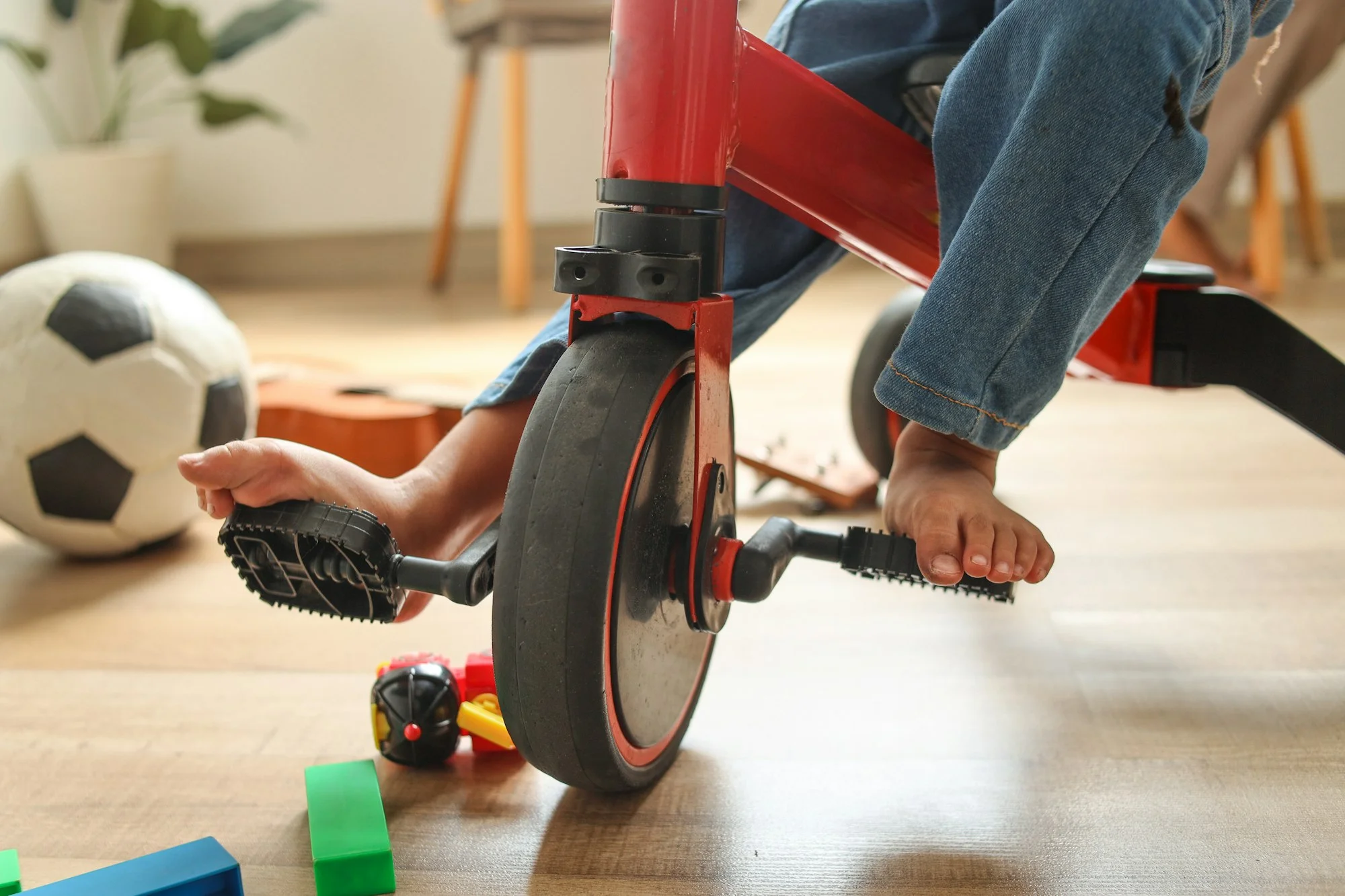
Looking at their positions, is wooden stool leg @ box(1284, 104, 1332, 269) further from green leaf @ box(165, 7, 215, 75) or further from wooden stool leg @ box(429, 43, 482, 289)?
green leaf @ box(165, 7, 215, 75)

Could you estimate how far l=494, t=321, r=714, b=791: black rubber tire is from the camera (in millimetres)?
537

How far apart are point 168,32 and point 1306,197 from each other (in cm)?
230

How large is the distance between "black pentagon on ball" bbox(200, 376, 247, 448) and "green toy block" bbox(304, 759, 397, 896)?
0.48m

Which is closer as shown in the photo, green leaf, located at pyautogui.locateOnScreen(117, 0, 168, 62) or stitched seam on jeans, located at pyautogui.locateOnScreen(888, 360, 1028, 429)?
stitched seam on jeans, located at pyautogui.locateOnScreen(888, 360, 1028, 429)

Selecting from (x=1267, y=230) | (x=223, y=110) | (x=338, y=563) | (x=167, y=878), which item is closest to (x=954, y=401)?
(x=338, y=563)

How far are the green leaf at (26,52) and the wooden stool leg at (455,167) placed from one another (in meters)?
0.77

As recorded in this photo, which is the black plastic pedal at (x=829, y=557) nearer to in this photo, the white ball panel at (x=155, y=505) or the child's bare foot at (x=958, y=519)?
the child's bare foot at (x=958, y=519)

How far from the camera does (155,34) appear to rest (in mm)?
2375

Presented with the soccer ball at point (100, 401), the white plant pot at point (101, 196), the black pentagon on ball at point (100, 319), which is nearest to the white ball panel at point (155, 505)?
the soccer ball at point (100, 401)

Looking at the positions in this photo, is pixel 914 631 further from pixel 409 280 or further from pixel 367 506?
pixel 409 280

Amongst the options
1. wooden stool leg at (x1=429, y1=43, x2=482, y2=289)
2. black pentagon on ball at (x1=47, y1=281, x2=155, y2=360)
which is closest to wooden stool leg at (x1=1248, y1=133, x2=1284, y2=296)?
wooden stool leg at (x1=429, y1=43, x2=482, y2=289)

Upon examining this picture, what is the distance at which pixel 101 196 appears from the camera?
238cm

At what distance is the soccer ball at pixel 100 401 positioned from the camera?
99 centimetres

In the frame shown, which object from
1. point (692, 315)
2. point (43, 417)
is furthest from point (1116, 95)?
point (43, 417)
